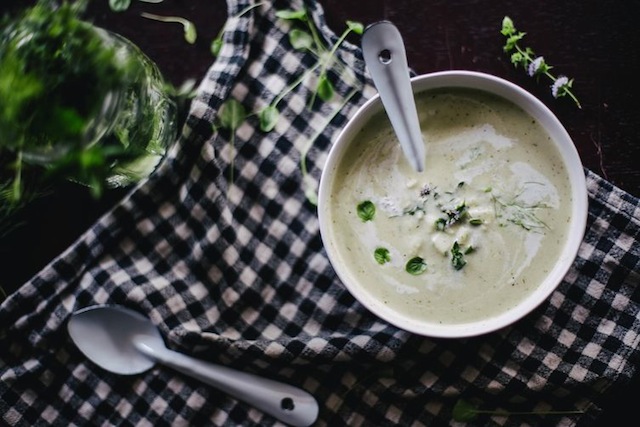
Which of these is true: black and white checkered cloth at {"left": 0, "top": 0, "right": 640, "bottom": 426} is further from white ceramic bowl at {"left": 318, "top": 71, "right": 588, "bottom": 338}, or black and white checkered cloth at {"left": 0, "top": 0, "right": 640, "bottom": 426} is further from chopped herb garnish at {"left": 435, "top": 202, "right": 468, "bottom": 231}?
chopped herb garnish at {"left": 435, "top": 202, "right": 468, "bottom": 231}

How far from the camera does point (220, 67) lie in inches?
50.3

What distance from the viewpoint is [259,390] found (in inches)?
49.1

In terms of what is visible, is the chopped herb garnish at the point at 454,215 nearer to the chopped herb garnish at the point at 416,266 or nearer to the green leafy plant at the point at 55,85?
the chopped herb garnish at the point at 416,266

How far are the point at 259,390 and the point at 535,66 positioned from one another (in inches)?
27.4

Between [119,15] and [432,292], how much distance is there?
0.74m

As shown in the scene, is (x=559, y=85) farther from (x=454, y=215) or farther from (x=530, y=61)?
(x=454, y=215)

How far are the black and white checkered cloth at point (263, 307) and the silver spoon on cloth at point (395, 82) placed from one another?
0.20m

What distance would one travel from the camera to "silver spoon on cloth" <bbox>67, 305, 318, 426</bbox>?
124cm

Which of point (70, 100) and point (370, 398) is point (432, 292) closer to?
point (370, 398)

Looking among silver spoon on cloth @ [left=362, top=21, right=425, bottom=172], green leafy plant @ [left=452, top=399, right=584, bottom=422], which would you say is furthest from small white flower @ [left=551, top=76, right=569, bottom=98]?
green leafy plant @ [left=452, top=399, right=584, bottom=422]

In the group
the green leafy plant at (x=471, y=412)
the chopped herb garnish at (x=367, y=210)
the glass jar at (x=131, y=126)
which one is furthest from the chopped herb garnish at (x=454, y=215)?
the glass jar at (x=131, y=126)

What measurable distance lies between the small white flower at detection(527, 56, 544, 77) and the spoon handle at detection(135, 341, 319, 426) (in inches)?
25.3

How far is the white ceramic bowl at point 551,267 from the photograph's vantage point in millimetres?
1070

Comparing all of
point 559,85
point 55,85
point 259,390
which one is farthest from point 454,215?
point 55,85
